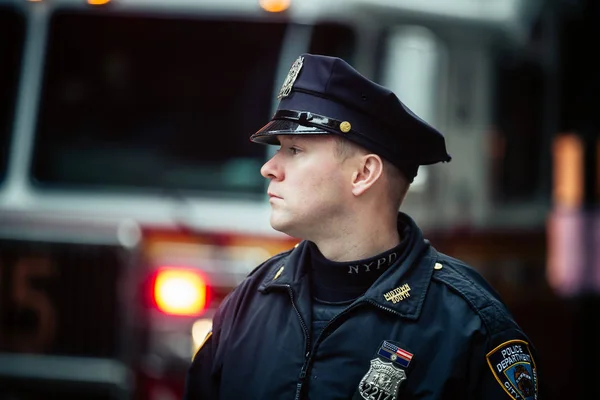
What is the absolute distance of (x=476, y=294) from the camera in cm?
195

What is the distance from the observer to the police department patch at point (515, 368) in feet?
6.12

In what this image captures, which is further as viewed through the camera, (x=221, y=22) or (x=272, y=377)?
(x=221, y=22)

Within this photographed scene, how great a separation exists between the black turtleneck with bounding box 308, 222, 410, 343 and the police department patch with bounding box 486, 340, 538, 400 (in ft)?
0.95

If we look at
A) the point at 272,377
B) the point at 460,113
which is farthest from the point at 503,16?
the point at 272,377

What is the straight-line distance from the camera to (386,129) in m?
2.06

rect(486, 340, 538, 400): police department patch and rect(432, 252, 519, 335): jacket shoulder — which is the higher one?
rect(432, 252, 519, 335): jacket shoulder

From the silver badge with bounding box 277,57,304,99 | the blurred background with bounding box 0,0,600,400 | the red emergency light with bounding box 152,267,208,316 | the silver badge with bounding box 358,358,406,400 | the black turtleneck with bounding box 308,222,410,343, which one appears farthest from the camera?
the blurred background with bounding box 0,0,600,400

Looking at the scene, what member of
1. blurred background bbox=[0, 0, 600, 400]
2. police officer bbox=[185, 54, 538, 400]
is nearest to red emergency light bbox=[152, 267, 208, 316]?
blurred background bbox=[0, 0, 600, 400]

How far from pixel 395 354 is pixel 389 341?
33 mm

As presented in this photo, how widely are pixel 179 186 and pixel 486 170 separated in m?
1.65

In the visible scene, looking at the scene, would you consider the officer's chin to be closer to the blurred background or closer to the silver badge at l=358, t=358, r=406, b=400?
the silver badge at l=358, t=358, r=406, b=400

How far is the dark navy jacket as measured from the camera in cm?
186

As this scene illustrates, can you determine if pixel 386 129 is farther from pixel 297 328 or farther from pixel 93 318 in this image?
pixel 93 318

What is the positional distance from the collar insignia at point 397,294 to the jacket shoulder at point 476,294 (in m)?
0.08
